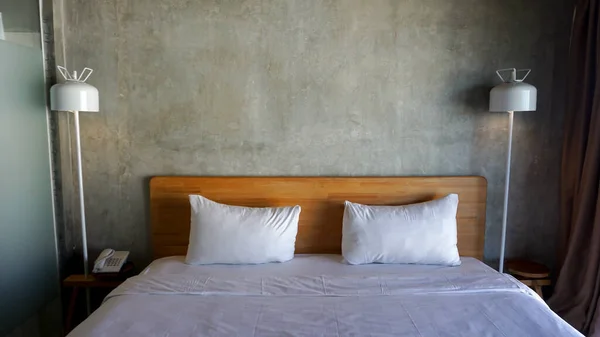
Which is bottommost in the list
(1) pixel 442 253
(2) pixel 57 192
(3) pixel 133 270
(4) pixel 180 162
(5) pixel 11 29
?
(3) pixel 133 270

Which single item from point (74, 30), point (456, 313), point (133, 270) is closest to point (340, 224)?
point (456, 313)

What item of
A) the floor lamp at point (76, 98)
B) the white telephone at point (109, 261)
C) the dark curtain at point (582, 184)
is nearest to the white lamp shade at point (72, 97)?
the floor lamp at point (76, 98)

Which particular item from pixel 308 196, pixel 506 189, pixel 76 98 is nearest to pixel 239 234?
pixel 308 196

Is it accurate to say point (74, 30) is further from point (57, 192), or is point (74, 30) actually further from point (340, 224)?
point (340, 224)

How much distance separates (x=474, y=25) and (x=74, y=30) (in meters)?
2.51

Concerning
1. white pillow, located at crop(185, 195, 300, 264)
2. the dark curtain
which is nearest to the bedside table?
white pillow, located at crop(185, 195, 300, 264)

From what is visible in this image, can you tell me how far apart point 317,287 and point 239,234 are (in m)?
0.57

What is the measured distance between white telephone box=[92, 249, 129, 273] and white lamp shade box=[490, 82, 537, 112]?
2457mm

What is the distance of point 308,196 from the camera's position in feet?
8.87

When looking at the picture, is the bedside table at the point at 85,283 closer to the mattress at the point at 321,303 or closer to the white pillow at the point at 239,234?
the mattress at the point at 321,303

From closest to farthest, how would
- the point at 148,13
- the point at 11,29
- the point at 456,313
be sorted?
1. the point at 456,313
2. the point at 11,29
3. the point at 148,13

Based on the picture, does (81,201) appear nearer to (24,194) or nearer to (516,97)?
(24,194)

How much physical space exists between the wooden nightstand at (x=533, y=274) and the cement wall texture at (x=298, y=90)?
0.55m

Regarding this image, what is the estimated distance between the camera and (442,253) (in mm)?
2430
